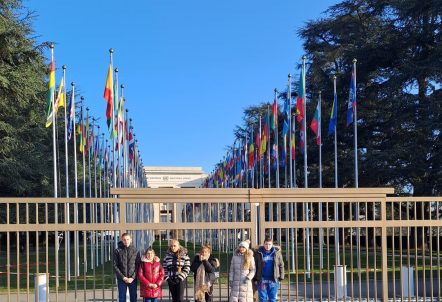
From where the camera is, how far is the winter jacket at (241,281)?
35.9ft

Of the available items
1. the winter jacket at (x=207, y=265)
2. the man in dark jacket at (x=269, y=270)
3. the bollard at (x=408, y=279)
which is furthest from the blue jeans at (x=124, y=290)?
the bollard at (x=408, y=279)

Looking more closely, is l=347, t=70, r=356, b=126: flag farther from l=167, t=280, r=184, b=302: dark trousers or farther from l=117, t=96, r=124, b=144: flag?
l=167, t=280, r=184, b=302: dark trousers

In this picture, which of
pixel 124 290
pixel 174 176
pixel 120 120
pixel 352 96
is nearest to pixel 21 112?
pixel 120 120

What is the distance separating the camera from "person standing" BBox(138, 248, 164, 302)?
1083 cm

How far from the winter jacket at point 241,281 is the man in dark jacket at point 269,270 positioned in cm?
38

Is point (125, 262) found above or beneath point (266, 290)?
above

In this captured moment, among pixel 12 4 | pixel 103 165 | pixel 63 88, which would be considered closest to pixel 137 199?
pixel 63 88

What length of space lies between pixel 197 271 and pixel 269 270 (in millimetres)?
1330

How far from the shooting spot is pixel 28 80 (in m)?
24.6

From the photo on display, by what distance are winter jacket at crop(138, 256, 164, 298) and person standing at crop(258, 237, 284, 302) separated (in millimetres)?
1849

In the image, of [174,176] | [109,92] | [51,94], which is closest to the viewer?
[51,94]

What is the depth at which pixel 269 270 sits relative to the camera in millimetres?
11367

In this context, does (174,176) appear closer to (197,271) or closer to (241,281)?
(197,271)

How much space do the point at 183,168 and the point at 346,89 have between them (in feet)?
253
